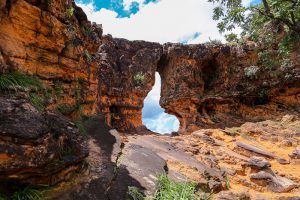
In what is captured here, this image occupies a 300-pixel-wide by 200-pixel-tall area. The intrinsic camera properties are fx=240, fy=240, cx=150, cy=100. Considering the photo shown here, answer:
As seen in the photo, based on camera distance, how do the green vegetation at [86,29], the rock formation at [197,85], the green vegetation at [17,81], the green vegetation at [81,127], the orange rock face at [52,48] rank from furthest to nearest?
1. the rock formation at [197,85]
2. the green vegetation at [86,29]
3. the green vegetation at [81,127]
4. the orange rock face at [52,48]
5. the green vegetation at [17,81]

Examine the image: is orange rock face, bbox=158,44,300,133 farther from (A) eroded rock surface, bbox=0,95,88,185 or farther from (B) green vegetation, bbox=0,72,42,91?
(A) eroded rock surface, bbox=0,95,88,185

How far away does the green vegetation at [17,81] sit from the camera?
3656mm

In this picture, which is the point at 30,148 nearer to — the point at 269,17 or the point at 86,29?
the point at 86,29

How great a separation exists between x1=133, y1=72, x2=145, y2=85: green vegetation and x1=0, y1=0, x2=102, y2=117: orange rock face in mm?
11042

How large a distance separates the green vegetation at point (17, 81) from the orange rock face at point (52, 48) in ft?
0.44

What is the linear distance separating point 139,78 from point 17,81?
14.7 metres

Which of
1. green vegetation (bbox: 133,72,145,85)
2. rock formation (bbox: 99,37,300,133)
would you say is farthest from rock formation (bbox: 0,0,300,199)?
green vegetation (bbox: 133,72,145,85)

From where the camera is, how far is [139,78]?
18.6 m

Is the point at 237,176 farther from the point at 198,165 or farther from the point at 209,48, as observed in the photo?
the point at 209,48

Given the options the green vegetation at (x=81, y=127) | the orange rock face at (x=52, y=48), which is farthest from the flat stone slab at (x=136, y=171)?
the orange rock face at (x=52, y=48)

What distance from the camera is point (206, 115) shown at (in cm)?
1953

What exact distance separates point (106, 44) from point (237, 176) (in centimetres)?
1384

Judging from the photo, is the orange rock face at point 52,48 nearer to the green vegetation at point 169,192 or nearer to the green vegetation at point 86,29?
the green vegetation at point 86,29

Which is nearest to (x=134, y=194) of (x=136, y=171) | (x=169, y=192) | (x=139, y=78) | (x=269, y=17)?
(x=169, y=192)
